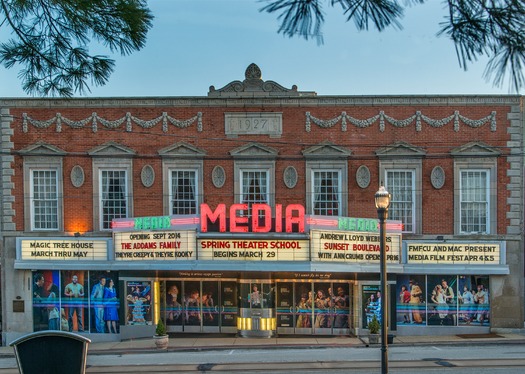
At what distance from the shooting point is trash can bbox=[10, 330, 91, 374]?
11477 mm

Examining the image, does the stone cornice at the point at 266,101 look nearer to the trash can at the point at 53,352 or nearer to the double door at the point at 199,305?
the double door at the point at 199,305

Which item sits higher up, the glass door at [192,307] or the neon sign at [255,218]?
the neon sign at [255,218]

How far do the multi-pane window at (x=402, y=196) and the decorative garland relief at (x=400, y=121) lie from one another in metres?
1.93

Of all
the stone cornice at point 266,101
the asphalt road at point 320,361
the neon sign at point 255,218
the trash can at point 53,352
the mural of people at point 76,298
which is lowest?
the asphalt road at point 320,361

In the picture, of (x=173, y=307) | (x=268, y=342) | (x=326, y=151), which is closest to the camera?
(x=268, y=342)

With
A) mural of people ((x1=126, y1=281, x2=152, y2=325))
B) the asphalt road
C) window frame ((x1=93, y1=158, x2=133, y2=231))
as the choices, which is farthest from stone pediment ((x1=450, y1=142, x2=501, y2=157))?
mural of people ((x1=126, y1=281, x2=152, y2=325))

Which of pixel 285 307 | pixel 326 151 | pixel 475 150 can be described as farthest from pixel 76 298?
pixel 475 150

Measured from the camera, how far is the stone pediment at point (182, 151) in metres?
25.7

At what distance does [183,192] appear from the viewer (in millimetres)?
26047

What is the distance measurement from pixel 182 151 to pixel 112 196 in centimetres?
350

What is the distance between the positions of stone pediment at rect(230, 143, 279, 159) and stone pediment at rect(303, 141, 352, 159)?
53.0 inches

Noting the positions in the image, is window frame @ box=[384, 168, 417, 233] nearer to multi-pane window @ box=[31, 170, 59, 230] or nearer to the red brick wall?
the red brick wall

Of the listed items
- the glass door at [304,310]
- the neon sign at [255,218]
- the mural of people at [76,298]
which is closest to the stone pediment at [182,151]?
the neon sign at [255,218]

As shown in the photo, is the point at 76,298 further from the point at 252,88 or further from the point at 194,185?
the point at 252,88
